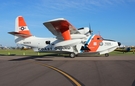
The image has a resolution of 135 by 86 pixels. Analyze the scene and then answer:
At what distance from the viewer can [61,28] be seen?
21234mm

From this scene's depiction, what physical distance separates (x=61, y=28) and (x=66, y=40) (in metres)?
2.13

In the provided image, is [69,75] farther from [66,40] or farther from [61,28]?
[66,40]

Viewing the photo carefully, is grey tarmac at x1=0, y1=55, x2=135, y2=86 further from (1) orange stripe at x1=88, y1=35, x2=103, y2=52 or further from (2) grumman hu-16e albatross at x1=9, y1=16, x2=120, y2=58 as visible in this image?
(1) orange stripe at x1=88, y1=35, x2=103, y2=52

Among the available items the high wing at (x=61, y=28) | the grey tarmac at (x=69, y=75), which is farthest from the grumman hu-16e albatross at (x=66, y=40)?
the grey tarmac at (x=69, y=75)

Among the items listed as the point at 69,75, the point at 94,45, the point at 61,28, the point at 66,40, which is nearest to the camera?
the point at 69,75

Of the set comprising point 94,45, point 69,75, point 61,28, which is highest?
point 61,28

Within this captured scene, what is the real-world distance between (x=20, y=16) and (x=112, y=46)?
14.2 metres

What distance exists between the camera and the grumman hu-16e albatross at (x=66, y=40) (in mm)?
21708

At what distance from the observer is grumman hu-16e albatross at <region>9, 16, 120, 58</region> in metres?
21.7

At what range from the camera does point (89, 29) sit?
1008 inches

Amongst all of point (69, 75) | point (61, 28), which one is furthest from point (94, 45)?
point (69, 75)

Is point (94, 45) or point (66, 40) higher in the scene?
point (66, 40)

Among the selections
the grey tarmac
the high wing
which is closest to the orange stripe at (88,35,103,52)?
the high wing

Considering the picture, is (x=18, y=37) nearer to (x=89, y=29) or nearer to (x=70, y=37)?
(x=70, y=37)
